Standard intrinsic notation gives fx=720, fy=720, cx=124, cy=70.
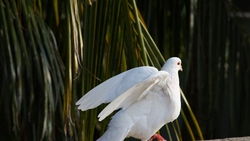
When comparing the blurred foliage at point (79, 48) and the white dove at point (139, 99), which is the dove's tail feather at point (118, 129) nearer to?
the white dove at point (139, 99)

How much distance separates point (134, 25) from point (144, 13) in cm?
129

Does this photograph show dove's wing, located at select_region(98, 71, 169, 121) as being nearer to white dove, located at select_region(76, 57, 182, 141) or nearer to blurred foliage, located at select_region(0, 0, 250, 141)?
white dove, located at select_region(76, 57, 182, 141)

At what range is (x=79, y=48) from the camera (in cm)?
303

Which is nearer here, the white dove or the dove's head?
the white dove

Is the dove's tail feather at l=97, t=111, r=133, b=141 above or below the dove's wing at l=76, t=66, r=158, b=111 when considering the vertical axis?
below

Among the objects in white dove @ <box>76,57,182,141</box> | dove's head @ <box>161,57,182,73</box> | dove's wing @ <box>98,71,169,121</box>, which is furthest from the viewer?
dove's head @ <box>161,57,182,73</box>

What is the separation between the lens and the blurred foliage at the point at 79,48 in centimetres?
303

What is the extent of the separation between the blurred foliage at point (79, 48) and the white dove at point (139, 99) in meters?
0.14

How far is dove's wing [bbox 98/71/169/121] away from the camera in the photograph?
259 centimetres

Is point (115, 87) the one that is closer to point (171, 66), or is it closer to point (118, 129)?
point (118, 129)

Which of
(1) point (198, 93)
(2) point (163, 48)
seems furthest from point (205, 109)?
(2) point (163, 48)

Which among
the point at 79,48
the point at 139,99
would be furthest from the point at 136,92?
the point at 79,48

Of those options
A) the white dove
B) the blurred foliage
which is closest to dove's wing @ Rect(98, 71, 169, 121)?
the white dove

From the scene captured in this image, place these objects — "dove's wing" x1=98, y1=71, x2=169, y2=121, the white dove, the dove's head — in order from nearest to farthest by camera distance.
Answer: "dove's wing" x1=98, y1=71, x2=169, y2=121
the white dove
the dove's head
